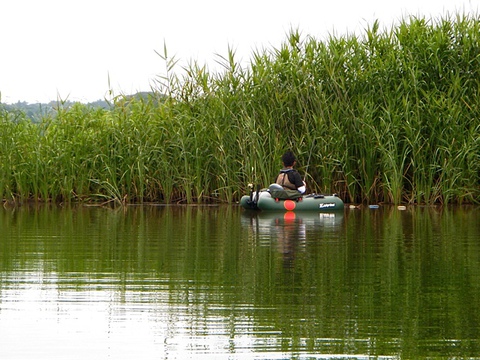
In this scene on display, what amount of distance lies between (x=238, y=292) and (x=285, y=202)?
9963 millimetres

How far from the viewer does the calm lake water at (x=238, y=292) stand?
5426 mm

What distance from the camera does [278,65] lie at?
64.3ft

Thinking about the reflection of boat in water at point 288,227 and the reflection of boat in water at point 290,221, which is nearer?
the reflection of boat in water at point 288,227

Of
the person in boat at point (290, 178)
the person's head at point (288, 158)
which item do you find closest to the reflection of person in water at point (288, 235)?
the person in boat at point (290, 178)

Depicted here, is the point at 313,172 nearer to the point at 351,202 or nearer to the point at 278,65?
the point at 351,202

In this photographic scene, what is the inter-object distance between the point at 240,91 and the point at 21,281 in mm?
12087

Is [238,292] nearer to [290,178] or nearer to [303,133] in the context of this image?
[290,178]

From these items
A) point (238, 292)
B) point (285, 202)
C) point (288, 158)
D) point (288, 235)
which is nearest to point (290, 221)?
point (285, 202)

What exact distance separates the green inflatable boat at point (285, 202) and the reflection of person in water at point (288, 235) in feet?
0.57

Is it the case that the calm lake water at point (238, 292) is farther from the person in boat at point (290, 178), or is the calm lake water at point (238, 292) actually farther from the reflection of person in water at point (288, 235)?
the person in boat at point (290, 178)

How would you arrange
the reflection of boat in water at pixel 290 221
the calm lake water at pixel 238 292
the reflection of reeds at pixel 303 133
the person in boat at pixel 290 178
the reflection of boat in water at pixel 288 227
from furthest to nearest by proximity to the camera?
the reflection of reeds at pixel 303 133
the person in boat at pixel 290 178
the reflection of boat in water at pixel 290 221
the reflection of boat in water at pixel 288 227
the calm lake water at pixel 238 292

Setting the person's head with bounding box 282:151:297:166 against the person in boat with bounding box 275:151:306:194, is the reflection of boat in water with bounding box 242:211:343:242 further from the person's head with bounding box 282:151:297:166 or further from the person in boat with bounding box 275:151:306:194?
the person's head with bounding box 282:151:297:166

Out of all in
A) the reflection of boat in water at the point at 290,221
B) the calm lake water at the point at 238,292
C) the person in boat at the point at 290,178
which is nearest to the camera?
the calm lake water at the point at 238,292

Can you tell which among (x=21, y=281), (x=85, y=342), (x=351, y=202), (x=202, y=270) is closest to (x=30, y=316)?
(x=85, y=342)
